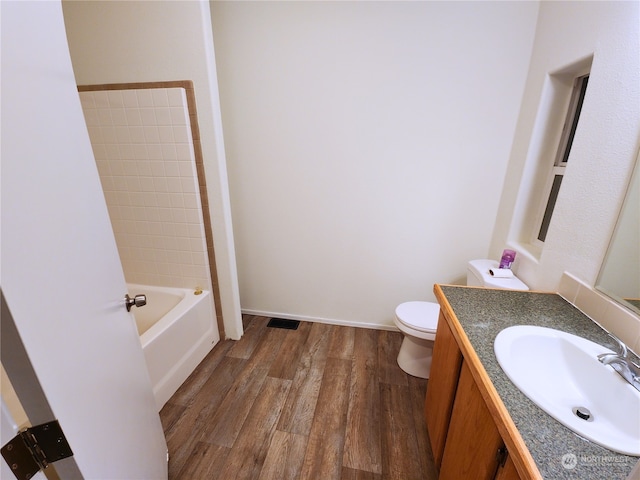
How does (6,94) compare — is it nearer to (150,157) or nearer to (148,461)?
(148,461)

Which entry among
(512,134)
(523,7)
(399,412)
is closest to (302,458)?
(399,412)

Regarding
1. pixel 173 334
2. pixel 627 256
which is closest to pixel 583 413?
pixel 627 256

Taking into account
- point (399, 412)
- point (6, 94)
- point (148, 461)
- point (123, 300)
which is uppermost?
point (6, 94)

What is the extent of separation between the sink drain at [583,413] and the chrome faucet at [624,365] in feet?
0.48

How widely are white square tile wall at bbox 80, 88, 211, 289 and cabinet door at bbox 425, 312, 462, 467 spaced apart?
1.61 m

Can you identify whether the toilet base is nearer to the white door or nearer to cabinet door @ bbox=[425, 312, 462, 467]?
cabinet door @ bbox=[425, 312, 462, 467]

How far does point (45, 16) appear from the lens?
61cm

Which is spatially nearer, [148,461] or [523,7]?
[148,461]

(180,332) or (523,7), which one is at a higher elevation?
(523,7)

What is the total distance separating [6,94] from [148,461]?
1239mm

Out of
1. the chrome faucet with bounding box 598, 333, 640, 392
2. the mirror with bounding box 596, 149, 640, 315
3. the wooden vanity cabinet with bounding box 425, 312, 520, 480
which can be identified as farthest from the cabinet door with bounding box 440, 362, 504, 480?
the mirror with bounding box 596, 149, 640, 315

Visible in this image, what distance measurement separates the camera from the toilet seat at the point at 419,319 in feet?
5.53

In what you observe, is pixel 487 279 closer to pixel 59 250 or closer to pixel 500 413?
pixel 500 413

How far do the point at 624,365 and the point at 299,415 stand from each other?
1.43m
